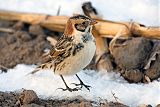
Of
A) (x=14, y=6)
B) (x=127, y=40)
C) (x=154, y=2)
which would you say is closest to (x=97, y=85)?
(x=127, y=40)

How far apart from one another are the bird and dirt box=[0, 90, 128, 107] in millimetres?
307

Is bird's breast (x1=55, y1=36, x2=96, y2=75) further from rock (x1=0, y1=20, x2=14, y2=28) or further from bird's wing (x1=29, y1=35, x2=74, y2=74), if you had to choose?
rock (x1=0, y1=20, x2=14, y2=28)

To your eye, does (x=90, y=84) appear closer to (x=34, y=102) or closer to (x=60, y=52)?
(x=60, y=52)

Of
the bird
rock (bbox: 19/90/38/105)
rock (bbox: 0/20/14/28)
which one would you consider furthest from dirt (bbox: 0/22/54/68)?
rock (bbox: 19/90/38/105)

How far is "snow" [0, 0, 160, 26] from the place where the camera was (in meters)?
6.82

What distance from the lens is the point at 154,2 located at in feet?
23.6

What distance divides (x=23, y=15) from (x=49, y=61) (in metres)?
2.14

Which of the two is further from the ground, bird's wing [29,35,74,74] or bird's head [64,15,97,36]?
bird's head [64,15,97,36]

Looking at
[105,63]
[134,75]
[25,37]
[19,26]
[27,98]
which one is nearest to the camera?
[27,98]

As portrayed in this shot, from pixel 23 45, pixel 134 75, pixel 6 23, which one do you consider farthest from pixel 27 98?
pixel 6 23

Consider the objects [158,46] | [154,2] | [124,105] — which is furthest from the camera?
[154,2]

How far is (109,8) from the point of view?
23.7 ft

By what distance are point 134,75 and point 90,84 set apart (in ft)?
1.72

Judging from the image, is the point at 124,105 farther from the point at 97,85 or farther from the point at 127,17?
the point at 127,17
